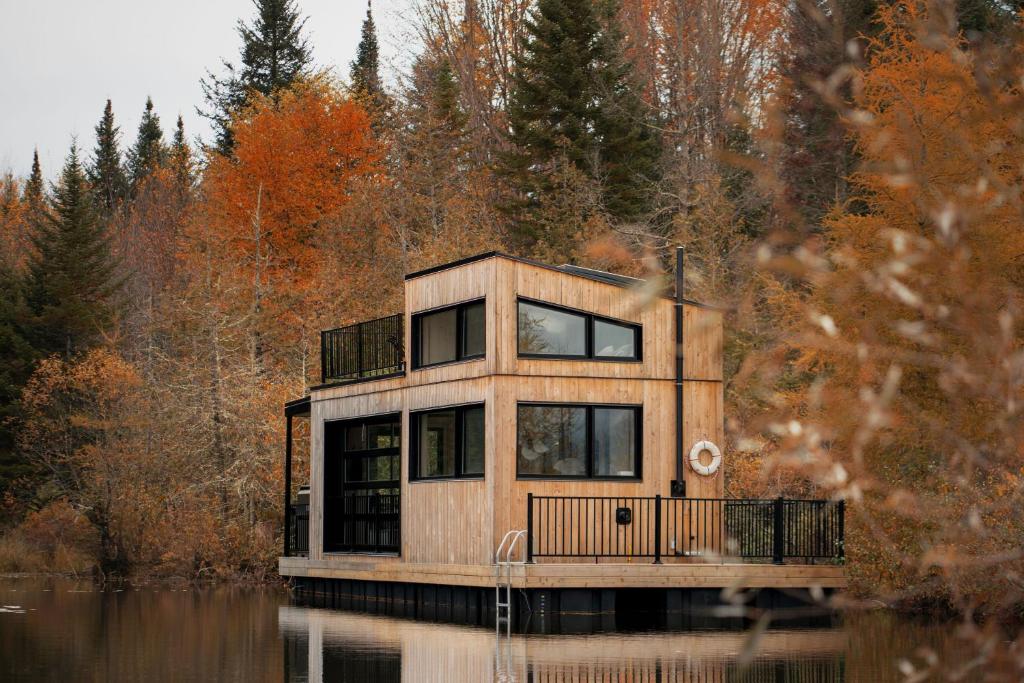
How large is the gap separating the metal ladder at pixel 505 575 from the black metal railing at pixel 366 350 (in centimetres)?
476

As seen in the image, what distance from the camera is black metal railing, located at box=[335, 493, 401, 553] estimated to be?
25.3 metres

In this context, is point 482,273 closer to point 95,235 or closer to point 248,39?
point 95,235

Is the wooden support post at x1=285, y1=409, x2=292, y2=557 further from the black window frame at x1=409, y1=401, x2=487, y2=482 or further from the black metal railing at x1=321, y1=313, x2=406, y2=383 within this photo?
the black window frame at x1=409, y1=401, x2=487, y2=482

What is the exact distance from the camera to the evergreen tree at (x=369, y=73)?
184 ft

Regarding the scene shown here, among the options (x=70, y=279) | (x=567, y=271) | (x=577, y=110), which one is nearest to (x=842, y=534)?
(x=567, y=271)

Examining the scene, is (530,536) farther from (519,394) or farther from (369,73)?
(369,73)

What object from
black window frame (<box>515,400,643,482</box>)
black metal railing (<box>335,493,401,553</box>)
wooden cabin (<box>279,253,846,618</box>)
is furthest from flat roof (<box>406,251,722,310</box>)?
black metal railing (<box>335,493,401,553</box>)

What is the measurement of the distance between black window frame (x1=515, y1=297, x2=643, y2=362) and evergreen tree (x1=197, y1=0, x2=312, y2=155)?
38492mm

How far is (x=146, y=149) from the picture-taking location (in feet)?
255

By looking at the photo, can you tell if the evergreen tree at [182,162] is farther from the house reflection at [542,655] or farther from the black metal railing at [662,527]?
the house reflection at [542,655]

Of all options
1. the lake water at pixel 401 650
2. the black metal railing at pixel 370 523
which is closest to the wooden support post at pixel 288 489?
the black metal railing at pixel 370 523

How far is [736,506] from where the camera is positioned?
2422 centimetres

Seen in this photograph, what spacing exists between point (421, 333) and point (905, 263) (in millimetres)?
20980

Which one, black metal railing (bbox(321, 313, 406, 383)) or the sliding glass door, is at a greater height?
black metal railing (bbox(321, 313, 406, 383))
